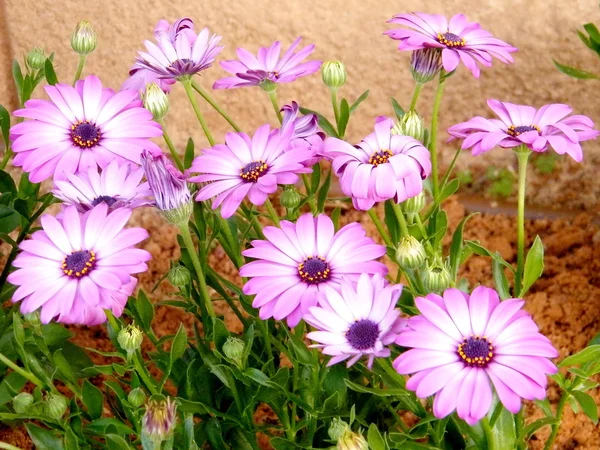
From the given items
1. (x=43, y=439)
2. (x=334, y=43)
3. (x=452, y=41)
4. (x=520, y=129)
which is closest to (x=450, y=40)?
(x=452, y=41)

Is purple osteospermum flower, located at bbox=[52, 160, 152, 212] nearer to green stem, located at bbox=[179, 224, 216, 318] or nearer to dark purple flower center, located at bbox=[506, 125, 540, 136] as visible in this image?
green stem, located at bbox=[179, 224, 216, 318]

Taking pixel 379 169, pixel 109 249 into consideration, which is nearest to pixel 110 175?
pixel 109 249

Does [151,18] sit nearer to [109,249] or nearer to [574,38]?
[574,38]

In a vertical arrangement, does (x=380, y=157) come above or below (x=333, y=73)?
below

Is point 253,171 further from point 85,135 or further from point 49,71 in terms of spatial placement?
point 49,71

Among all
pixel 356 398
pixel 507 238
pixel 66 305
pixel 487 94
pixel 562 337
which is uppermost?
pixel 487 94

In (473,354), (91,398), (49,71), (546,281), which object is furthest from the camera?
(546,281)

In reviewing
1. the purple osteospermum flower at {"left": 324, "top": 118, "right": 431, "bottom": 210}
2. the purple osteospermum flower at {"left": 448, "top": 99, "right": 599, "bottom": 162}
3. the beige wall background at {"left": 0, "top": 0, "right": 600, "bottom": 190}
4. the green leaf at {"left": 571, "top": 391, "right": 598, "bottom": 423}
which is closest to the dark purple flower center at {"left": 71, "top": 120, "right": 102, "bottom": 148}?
the purple osteospermum flower at {"left": 324, "top": 118, "right": 431, "bottom": 210}
